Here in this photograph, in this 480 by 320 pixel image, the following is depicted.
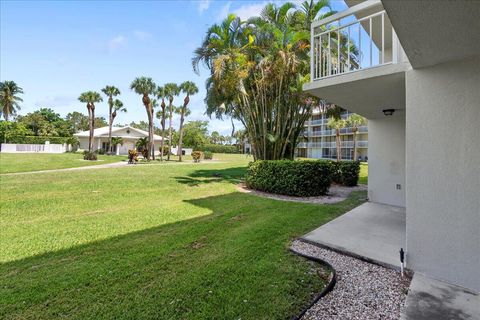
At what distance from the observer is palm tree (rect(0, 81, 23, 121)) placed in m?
43.4

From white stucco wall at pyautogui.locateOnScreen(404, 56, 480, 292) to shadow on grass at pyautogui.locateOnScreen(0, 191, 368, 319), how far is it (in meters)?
1.59

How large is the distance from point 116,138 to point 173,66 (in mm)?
26949

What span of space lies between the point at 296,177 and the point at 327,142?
44.6 m

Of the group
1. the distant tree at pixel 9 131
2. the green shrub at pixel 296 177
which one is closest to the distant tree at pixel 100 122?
the distant tree at pixel 9 131

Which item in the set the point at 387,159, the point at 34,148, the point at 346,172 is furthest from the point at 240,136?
the point at 34,148

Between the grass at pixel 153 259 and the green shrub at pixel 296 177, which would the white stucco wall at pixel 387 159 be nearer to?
the grass at pixel 153 259

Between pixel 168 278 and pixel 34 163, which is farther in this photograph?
pixel 34 163

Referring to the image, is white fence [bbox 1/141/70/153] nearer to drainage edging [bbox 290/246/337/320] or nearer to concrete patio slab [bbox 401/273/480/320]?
drainage edging [bbox 290/246/337/320]

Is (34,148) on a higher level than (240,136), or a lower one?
lower

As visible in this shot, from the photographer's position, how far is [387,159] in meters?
7.64

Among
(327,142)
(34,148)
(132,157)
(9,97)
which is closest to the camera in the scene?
(132,157)

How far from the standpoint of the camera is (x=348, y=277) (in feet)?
10.5

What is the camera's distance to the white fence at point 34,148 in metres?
33.8

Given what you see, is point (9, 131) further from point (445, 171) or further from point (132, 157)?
point (445, 171)
